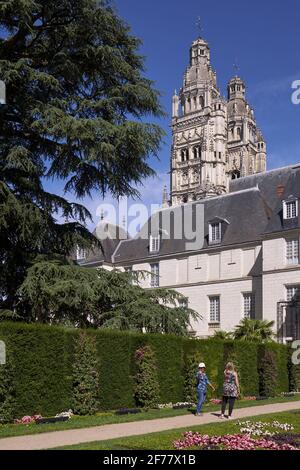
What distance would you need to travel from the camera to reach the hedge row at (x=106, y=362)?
1664cm

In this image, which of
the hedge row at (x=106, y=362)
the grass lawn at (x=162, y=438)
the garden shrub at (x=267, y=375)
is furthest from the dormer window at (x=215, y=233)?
the grass lawn at (x=162, y=438)

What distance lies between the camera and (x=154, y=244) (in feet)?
157

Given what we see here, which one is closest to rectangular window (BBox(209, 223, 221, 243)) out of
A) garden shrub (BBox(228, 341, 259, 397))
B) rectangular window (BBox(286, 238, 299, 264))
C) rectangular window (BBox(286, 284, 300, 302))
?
rectangular window (BBox(286, 238, 299, 264))

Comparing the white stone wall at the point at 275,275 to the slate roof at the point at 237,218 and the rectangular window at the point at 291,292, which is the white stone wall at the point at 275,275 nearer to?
the rectangular window at the point at 291,292

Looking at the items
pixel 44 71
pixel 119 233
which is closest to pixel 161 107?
pixel 44 71

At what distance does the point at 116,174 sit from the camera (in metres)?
20.4

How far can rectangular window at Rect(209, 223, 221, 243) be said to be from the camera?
43531 mm

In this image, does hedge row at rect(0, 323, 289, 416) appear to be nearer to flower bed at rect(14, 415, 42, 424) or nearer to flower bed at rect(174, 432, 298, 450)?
flower bed at rect(14, 415, 42, 424)

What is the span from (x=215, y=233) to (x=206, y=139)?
62383mm

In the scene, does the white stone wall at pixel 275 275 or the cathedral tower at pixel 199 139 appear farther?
the cathedral tower at pixel 199 139

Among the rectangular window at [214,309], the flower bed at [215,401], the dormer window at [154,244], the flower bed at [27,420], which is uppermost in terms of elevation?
the dormer window at [154,244]

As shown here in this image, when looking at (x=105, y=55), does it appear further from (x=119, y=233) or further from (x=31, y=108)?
(x=119, y=233)

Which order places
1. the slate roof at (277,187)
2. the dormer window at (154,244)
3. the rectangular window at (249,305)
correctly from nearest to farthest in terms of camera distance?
the slate roof at (277,187) < the rectangular window at (249,305) < the dormer window at (154,244)

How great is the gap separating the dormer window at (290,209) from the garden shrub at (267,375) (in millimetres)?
13810
